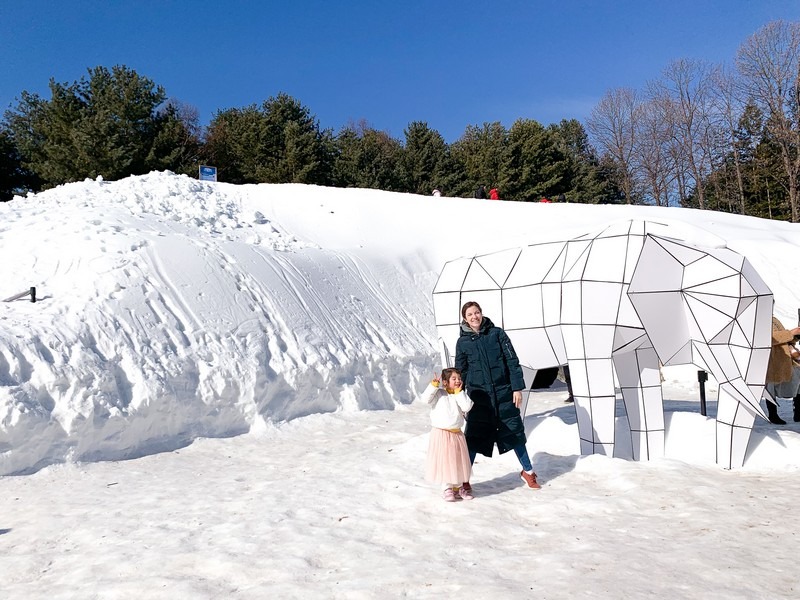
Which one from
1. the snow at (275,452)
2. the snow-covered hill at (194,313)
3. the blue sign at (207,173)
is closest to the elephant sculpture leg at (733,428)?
the snow at (275,452)

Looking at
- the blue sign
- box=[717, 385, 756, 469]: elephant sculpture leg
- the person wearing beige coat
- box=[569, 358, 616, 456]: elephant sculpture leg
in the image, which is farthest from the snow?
the blue sign

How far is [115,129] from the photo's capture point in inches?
1045

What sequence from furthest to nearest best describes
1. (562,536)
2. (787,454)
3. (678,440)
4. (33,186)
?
1. (33,186)
2. (678,440)
3. (787,454)
4. (562,536)

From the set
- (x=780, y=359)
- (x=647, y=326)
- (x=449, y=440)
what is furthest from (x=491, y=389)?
(x=780, y=359)

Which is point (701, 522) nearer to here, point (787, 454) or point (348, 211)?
point (787, 454)

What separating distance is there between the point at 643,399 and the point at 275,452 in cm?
411

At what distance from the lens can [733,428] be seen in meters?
5.86

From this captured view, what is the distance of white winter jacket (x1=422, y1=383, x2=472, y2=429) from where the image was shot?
17.5 ft

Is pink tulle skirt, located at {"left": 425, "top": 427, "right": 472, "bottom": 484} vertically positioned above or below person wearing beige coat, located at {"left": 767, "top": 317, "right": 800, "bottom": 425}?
below

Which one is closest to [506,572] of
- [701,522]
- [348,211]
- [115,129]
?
[701,522]

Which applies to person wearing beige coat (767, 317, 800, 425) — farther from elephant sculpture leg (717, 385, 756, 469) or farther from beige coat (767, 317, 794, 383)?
elephant sculpture leg (717, 385, 756, 469)

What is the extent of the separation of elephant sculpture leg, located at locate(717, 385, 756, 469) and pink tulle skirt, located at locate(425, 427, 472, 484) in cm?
241

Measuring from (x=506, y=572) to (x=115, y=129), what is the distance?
27.2 meters

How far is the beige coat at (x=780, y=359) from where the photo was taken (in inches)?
293
